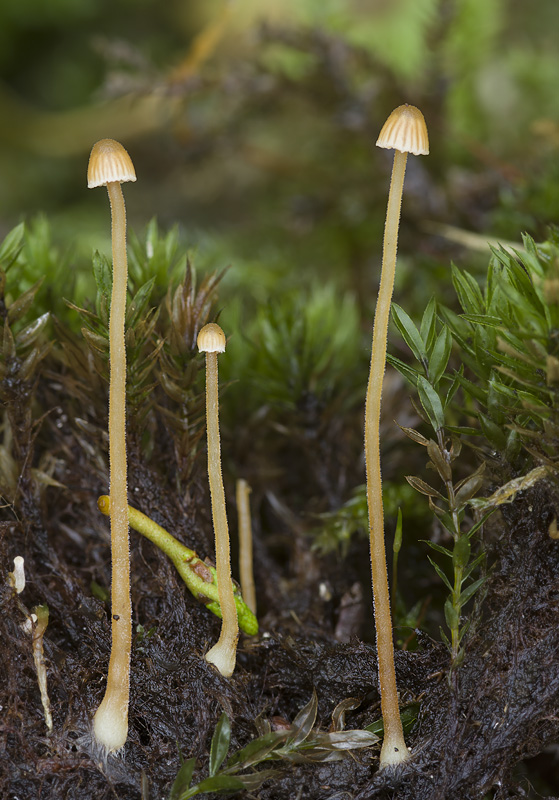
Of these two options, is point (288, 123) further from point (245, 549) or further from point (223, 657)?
point (223, 657)

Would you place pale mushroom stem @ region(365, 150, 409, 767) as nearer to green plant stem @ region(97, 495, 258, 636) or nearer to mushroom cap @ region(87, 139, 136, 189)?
green plant stem @ region(97, 495, 258, 636)

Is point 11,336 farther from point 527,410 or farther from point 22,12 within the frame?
point 22,12

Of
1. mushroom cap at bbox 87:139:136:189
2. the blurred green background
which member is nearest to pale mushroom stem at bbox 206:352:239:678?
Answer: mushroom cap at bbox 87:139:136:189

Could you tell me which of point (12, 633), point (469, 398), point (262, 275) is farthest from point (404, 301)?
point (12, 633)

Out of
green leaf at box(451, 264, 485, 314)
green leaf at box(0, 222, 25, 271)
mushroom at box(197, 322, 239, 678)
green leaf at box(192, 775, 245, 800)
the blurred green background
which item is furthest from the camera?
the blurred green background

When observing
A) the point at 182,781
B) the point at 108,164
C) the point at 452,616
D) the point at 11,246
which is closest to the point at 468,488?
the point at 452,616

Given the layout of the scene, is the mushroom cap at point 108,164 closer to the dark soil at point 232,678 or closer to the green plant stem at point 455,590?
the dark soil at point 232,678

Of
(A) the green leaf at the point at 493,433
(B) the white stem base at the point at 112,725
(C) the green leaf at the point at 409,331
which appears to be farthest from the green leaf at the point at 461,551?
(B) the white stem base at the point at 112,725
